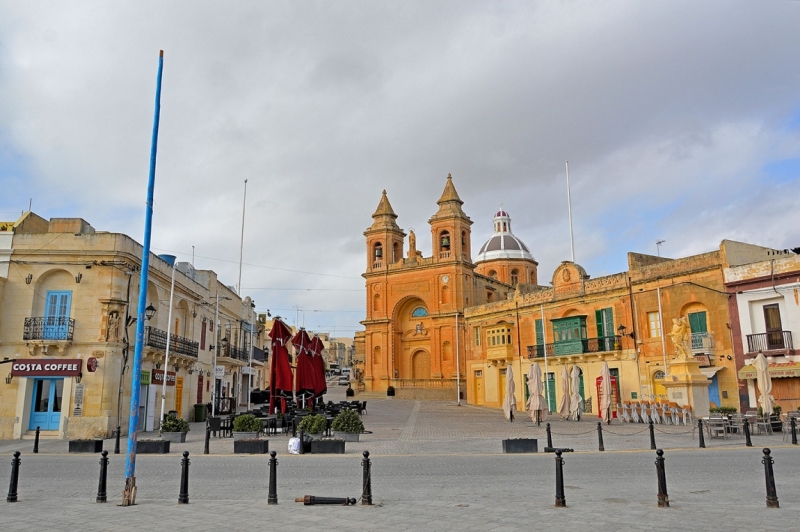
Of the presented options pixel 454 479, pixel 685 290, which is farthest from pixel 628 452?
pixel 685 290

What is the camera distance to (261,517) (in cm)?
830

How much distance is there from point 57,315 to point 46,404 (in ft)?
10.6

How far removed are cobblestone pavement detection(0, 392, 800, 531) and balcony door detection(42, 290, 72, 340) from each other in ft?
16.5

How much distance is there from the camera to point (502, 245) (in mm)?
79188

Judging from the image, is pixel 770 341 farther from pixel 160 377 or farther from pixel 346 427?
pixel 160 377

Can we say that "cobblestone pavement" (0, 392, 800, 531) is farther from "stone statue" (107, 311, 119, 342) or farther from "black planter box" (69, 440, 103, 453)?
"stone statue" (107, 311, 119, 342)

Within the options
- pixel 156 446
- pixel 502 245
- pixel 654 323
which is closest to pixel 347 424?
pixel 156 446

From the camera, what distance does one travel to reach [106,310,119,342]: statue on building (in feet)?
76.5

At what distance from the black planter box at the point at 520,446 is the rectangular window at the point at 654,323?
18.4m

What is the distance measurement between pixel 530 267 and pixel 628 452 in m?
62.6

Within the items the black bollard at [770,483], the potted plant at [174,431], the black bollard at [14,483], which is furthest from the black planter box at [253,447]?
the black bollard at [770,483]

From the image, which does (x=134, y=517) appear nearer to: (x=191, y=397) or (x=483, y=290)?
(x=191, y=397)

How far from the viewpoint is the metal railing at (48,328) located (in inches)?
906

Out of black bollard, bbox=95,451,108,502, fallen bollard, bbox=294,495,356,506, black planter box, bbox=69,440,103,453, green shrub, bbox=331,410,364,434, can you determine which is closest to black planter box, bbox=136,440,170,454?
black planter box, bbox=69,440,103,453
